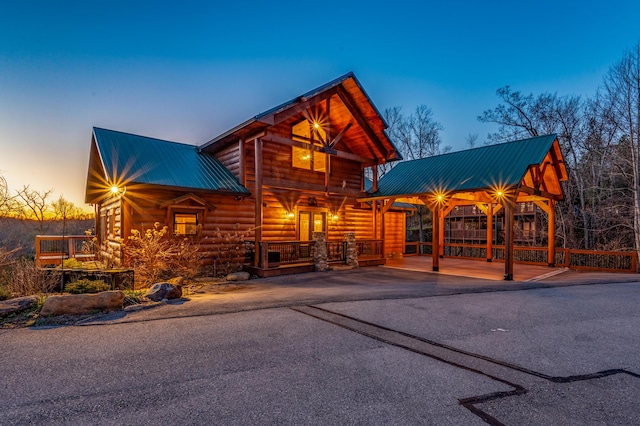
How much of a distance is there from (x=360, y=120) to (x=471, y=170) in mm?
5520

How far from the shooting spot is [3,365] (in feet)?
13.2

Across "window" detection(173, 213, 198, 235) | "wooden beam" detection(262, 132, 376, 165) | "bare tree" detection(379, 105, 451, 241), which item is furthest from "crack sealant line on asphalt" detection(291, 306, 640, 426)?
"bare tree" detection(379, 105, 451, 241)

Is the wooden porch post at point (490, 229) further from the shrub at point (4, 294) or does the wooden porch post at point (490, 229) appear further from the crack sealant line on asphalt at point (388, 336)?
the shrub at point (4, 294)

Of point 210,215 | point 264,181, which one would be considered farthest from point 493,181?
point 210,215

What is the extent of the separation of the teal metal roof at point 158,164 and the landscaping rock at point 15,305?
4.97 metres

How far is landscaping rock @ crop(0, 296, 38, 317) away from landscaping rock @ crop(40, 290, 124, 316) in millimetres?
508

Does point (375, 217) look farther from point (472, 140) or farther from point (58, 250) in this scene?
point (472, 140)

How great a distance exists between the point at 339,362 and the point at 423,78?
2311 inches

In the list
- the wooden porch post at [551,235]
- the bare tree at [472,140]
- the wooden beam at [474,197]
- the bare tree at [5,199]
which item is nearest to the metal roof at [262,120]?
the wooden beam at [474,197]

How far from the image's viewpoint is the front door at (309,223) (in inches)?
620

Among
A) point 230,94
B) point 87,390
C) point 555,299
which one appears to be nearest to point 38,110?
point 230,94

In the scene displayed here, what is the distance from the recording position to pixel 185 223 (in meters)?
12.3

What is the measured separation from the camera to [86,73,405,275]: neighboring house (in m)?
11.8

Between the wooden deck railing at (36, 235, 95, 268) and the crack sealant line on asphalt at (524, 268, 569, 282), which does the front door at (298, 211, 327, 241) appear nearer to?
the crack sealant line on asphalt at (524, 268, 569, 282)
